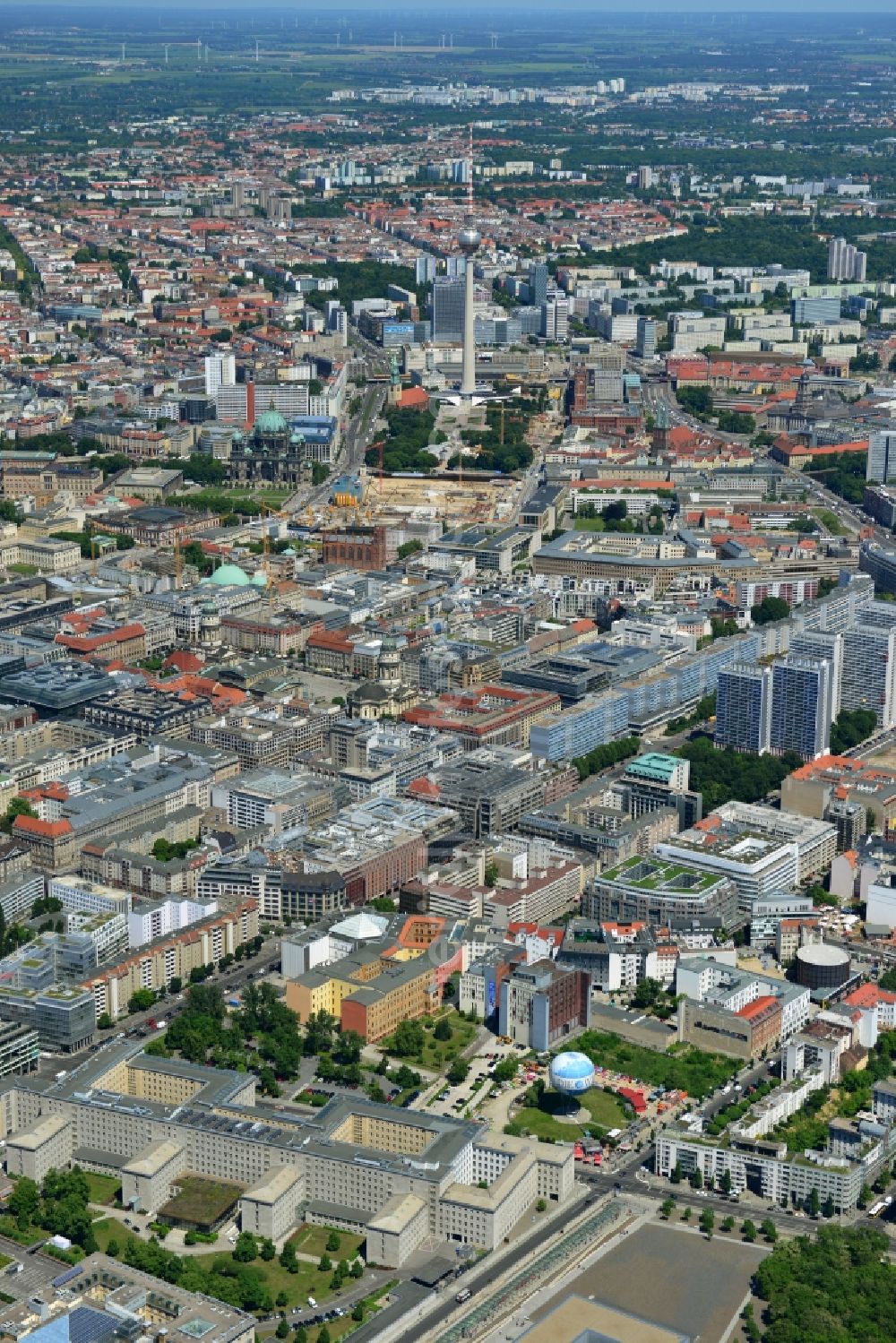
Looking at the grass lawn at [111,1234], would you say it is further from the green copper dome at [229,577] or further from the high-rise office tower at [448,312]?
the high-rise office tower at [448,312]

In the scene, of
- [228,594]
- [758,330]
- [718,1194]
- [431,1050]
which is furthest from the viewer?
[758,330]

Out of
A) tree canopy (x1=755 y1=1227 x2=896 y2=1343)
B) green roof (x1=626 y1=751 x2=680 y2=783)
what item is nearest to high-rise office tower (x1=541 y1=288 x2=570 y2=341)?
green roof (x1=626 y1=751 x2=680 y2=783)

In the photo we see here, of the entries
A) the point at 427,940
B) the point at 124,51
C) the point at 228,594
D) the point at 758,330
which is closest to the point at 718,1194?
the point at 427,940

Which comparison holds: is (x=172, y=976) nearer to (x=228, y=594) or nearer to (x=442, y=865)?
(x=442, y=865)

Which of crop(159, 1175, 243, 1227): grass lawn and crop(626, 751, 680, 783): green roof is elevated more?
crop(626, 751, 680, 783): green roof

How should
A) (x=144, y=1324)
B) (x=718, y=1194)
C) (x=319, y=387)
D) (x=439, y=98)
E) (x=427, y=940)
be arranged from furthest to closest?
(x=439, y=98) < (x=319, y=387) < (x=427, y=940) < (x=718, y=1194) < (x=144, y=1324)

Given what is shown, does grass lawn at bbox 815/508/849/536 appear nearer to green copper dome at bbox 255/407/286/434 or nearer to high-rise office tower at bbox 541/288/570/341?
green copper dome at bbox 255/407/286/434

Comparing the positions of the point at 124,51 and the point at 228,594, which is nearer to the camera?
the point at 228,594

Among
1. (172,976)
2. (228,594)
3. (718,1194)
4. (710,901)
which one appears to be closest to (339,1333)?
(718,1194)
